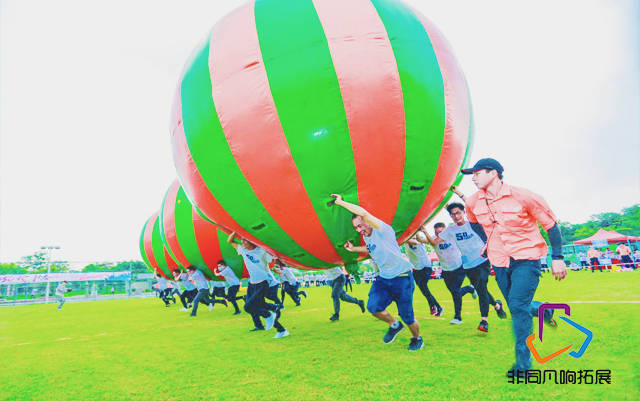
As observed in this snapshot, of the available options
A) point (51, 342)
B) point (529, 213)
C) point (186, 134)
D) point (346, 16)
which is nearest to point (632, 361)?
point (529, 213)

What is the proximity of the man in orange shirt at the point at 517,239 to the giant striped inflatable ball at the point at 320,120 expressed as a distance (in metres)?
0.52

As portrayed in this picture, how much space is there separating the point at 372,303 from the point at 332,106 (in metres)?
2.23

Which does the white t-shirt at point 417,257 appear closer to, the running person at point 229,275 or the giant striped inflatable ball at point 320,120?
the giant striped inflatable ball at point 320,120

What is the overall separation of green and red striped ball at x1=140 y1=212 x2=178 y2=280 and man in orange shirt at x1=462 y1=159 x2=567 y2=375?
8936 mm

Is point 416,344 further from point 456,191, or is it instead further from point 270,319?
point 270,319

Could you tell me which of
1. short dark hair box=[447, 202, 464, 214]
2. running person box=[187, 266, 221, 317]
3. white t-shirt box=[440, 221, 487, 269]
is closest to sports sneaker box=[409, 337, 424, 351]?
white t-shirt box=[440, 221, 487, 269]

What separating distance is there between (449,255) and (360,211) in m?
3.10

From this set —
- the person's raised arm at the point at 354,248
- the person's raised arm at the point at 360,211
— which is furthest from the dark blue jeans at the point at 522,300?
the person's raised arm at the point at 354,248

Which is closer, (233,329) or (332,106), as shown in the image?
(332,106)

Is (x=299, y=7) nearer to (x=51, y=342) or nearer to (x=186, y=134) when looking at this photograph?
(x=186, y=134)

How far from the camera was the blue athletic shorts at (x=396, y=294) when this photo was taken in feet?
12.7

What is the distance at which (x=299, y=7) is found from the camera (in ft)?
11.6

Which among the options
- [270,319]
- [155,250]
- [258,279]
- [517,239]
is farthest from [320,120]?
[155,250]

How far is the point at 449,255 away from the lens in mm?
5762
